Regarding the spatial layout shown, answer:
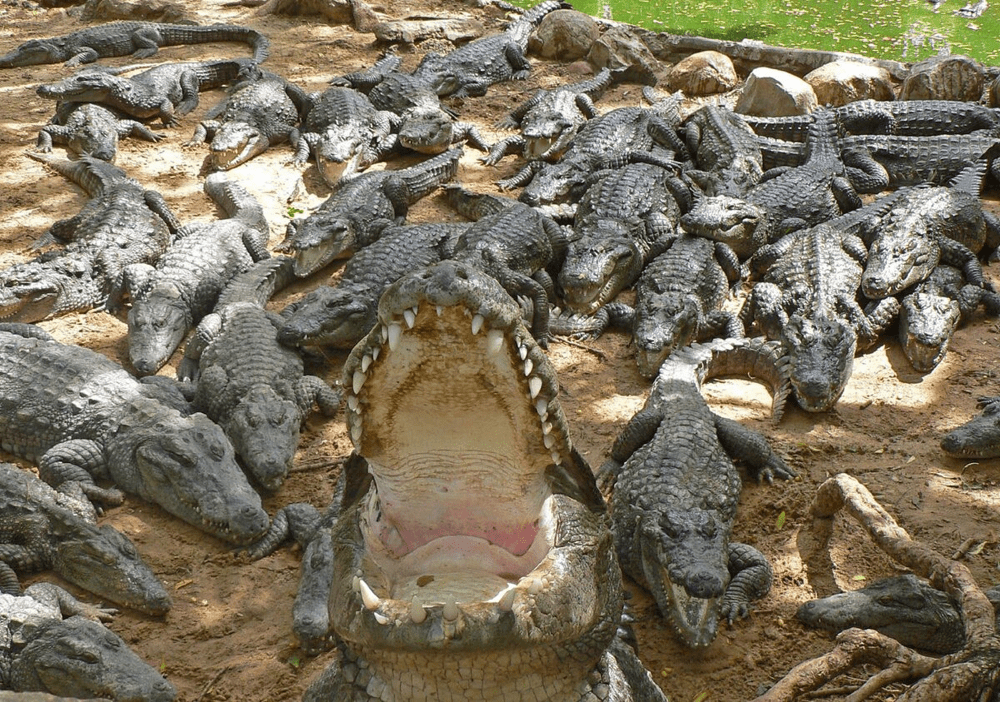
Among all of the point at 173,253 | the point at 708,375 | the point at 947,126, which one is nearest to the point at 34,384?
the point at 173,253

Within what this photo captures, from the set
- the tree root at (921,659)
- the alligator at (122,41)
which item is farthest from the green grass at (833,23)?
the tree root at (921,659)

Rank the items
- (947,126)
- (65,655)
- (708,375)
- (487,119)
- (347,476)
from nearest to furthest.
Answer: (347,476)
(65,655)
(708,375)
(947,126)
(487,119)

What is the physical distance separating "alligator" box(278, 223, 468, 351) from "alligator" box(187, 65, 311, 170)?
6.18 feet

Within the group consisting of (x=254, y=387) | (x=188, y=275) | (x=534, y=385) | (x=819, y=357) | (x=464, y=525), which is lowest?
(x=188, y=275)

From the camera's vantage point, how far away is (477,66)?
10.0 meters

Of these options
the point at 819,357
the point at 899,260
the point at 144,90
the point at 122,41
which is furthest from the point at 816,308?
the point at 122,41

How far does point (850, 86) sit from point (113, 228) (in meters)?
7.00

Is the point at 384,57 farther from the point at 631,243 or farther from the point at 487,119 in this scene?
the point at 631,243

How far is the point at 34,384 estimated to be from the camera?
4906 mm

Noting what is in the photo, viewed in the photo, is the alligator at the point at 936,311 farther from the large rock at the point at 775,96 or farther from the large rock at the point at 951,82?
the large rock at the point at 951,82

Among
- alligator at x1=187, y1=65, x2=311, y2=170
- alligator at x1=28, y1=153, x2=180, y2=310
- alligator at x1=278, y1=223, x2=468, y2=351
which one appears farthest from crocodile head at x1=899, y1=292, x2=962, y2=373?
alligator at x1=187, y1=65, x2=311, y2=170

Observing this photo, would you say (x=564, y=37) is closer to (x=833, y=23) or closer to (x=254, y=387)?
(x=833, y=23)

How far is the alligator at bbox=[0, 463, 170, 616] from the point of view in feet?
12.7

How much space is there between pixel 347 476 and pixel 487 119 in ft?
24.5
